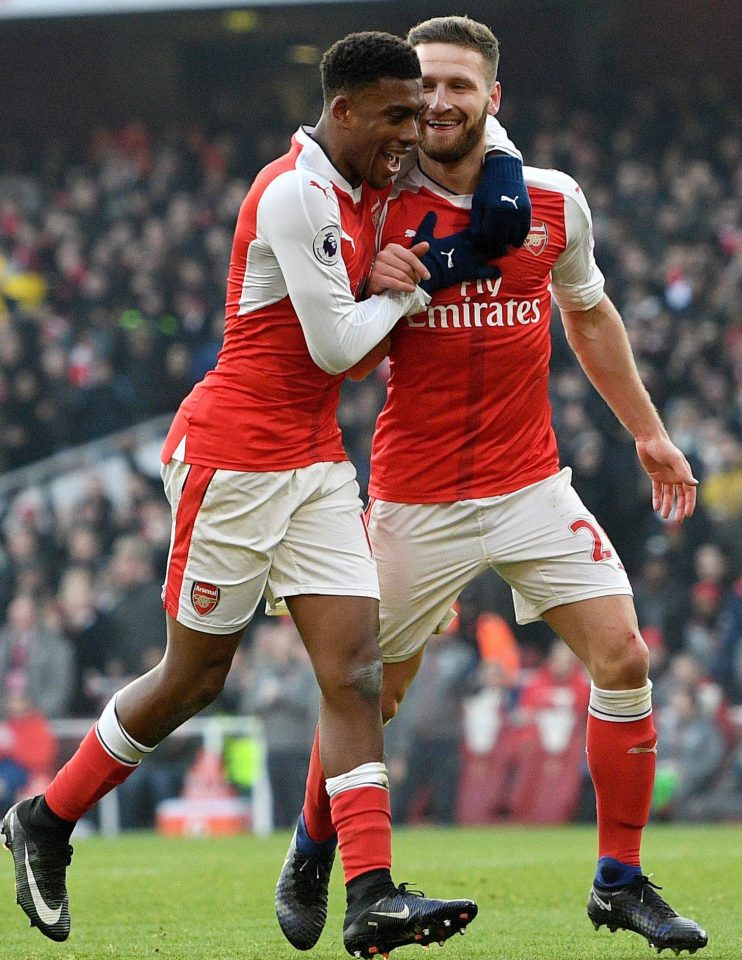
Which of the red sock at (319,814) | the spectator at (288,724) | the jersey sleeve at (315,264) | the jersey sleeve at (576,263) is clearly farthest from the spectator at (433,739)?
the jersey sleeve at (315,264)

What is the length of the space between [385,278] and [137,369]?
13.3 meters

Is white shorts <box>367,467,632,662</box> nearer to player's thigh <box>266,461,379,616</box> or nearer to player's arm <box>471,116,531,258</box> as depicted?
player's thigh <box>266,461,379,616</box>

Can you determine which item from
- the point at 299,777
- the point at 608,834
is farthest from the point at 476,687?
the point at 608,834

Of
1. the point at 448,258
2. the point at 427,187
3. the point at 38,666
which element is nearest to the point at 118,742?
the point at 448,258

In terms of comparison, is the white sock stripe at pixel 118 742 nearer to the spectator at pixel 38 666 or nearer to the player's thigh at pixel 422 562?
the player's thigh at pixel 422 562

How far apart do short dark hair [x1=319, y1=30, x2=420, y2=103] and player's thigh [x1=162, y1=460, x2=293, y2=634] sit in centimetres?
111

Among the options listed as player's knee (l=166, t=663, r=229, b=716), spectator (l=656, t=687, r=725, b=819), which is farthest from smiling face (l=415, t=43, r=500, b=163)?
spectator (l=656, t=687, r=725, b=819)

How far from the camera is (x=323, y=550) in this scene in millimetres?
4727

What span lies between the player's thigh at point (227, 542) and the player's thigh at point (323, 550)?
43 millimetres

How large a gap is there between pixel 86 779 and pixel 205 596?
80 centimetres

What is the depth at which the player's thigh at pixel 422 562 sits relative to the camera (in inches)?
209

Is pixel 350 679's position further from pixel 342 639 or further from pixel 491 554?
pixel 491 554

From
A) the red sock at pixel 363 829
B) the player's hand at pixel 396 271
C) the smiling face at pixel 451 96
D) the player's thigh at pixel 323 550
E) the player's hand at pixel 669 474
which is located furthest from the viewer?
the player's hand at pixel 669 474

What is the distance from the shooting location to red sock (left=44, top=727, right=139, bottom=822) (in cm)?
509
